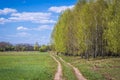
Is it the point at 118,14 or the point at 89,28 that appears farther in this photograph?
the point at 89,28

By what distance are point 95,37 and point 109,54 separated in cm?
940

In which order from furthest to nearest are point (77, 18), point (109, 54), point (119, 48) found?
point (109, 54), point (77, 18), point (119, 48)

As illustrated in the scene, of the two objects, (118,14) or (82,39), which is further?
A: (82,39)

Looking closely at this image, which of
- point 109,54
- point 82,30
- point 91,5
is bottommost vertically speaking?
point 109,54

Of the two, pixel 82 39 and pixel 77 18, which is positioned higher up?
pixel 77 18

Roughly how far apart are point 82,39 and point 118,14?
15207 millimetres

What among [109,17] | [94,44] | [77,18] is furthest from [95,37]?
[109,17]

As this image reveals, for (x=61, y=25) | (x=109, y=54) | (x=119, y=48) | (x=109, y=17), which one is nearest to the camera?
(x=119, y=48)

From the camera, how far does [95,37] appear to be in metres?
62.2

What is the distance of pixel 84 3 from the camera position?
2566 inches

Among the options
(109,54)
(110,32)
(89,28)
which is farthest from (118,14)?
(109,54)

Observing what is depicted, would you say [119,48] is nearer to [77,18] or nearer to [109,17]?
[109,17]

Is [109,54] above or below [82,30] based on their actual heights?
below

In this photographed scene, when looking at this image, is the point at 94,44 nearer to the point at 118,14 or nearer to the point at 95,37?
the point at 95,37
